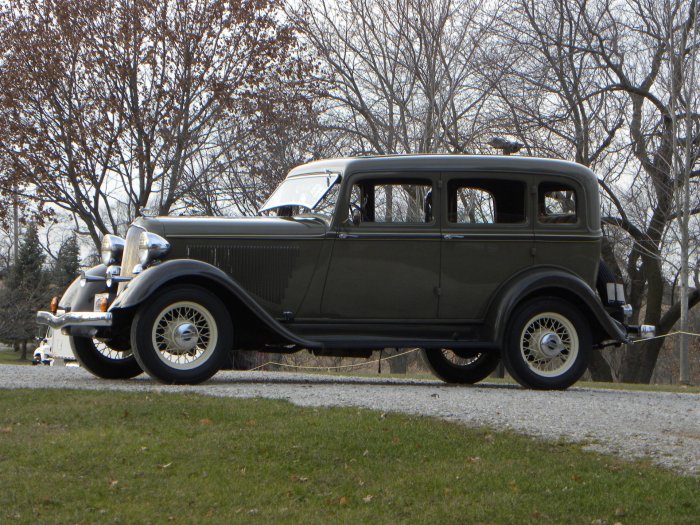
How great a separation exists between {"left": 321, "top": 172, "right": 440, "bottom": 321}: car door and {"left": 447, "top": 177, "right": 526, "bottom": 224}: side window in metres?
0.39

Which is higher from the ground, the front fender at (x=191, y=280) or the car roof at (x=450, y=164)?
the car roof at (x=450, y=164)

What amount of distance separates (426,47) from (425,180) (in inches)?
538

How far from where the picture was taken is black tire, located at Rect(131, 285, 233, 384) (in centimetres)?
941

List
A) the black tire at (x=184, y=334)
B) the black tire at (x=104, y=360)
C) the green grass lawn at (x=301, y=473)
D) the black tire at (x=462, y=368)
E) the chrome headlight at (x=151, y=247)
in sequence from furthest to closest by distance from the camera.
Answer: the black tire at (x=462, y=368)
the black tire at (x=104, y=360)
the chrome headlight at (x=151, y=247)
the black tire at (x=184, y=334)
the green grass lawn at (x=301, y=473)

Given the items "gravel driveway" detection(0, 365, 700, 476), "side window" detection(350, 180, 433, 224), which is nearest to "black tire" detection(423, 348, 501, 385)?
"gravel driveway" detection(0, 365, 700, 476)

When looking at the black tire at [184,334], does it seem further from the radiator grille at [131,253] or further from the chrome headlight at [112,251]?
the chrome headlight at [112,251]

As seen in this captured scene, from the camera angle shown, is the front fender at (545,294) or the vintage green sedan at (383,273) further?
the front fender at (545,294)

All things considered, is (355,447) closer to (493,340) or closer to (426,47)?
(493,340)

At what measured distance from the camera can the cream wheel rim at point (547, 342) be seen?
10457mm

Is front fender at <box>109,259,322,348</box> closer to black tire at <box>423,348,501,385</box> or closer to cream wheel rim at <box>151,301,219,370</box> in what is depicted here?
cream wheel rim at <box>151,301,219,370</box>

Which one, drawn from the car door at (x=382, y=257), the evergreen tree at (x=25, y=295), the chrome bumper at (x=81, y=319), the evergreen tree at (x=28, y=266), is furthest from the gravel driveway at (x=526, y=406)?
the evergreen tree at (x=28, y=266)

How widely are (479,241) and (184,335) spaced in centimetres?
290

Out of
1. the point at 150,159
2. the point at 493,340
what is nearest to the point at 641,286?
the point at 150,159

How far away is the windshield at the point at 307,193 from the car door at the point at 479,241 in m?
1.09
